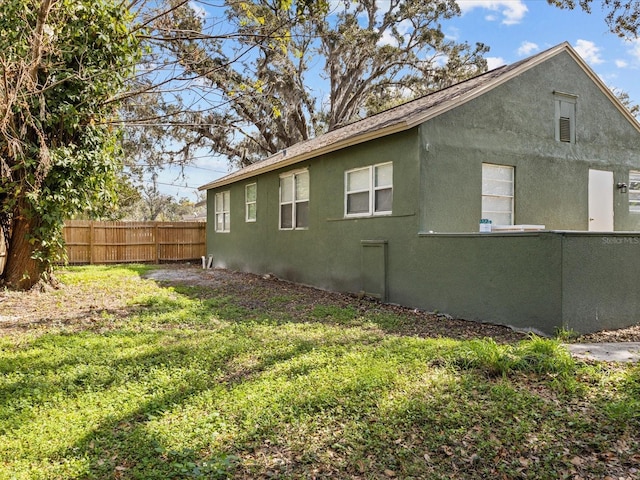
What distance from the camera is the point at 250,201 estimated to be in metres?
14.5

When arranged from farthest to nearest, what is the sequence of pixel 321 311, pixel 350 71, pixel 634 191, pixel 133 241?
1. pixel 350 71
2. pixel 133 241
3. pixel 634 191
4. pixel 321 311

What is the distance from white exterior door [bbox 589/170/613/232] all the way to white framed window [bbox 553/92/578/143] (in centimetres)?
105

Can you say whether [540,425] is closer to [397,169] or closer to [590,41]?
[397,169]

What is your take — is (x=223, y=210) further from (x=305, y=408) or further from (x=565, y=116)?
(x=305, y=408)

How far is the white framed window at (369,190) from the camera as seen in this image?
8750 millimetres

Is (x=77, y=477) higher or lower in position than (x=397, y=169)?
lower

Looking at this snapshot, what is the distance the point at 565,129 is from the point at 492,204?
275 cm

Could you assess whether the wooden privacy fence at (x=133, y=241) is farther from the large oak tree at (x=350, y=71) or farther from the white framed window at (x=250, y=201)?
the white framed window at (x=250, y=201)

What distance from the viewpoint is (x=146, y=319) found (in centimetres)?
695

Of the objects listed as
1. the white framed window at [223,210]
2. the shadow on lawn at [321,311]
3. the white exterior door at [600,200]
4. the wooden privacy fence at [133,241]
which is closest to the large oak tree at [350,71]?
the white framed window at [223,210]

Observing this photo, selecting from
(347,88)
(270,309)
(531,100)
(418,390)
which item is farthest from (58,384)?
(347,88)

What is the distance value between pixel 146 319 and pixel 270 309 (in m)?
2.12

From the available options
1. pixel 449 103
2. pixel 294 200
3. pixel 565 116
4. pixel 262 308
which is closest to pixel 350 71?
pixel 294 200

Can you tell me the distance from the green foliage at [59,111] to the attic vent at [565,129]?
8.63 meters
